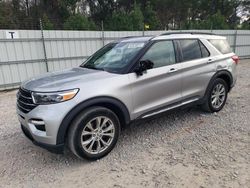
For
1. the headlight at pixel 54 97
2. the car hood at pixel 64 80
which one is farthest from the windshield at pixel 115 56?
the headlight at pixel 54 97

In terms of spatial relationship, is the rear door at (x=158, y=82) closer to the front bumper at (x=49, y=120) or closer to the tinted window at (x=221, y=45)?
the front bumper at (x=49, y=120)

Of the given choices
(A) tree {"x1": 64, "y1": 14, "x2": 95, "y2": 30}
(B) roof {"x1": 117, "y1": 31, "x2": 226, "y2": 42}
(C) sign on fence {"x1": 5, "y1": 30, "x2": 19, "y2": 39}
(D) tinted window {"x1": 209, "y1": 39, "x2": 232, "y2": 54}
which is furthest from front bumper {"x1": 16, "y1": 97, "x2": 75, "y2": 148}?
(A) tree {"x1": 64, "y1": 14, "x2": 95, "y2": 30}

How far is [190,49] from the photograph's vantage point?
4367mm

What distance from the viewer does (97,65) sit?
400cm

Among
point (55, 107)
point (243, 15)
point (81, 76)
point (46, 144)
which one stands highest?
point (243, 15)

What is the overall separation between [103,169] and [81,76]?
4.29ft

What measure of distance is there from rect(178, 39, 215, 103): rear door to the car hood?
1.46m

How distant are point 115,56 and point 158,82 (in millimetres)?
847

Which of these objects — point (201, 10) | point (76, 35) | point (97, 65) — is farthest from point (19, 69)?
point (201, 10)

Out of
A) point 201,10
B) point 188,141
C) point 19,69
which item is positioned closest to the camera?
point 188,141

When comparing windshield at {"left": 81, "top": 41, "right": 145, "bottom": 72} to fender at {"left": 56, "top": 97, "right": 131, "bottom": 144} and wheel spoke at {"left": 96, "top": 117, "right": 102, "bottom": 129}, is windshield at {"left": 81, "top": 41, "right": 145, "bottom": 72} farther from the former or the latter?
wheel spoke at {"left": 96, "top": 117, "right": 102, "bottom": 129}

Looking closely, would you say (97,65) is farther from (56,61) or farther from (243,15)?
(243,15)

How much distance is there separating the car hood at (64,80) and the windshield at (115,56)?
252 mm

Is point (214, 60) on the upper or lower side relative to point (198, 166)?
upper
